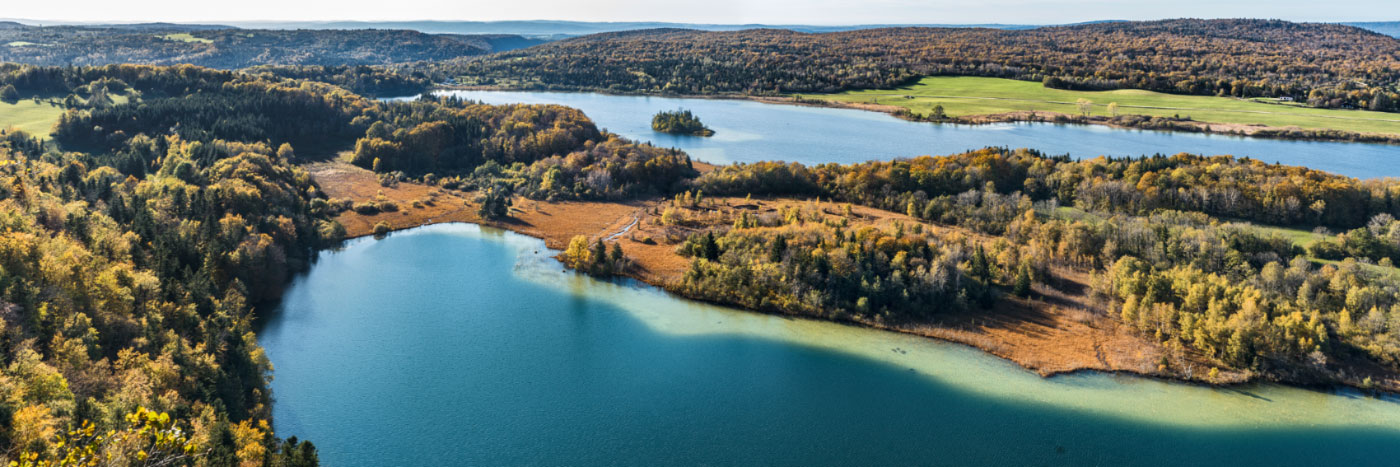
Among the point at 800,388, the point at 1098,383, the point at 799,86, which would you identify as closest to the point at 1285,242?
the point at 1098,383

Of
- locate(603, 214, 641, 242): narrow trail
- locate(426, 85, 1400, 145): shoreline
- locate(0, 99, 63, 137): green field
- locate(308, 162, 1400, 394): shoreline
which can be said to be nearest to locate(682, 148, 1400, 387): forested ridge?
locate(308, 162, 1400, 394): shoreline

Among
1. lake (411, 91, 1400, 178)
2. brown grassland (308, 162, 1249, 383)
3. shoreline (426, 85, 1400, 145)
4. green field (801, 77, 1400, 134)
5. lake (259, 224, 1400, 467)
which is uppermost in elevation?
green field (801, 77, 1400, 134)

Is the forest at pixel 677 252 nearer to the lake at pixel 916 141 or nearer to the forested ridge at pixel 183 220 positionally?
the forested ridge at pixel 183 220

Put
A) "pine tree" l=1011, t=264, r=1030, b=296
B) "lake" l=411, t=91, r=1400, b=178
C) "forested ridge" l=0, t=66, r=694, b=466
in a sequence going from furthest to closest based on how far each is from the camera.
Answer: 1. "lake" l=411, t=91, r=1400, b=178
2. "pine tree" l=1011, t=264, r=1030, b=296
3. "forested ridge" l=0, t=66, r=694, b=466

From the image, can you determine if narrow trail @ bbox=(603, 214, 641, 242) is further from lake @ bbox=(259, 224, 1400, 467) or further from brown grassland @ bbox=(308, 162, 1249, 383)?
lake @ bbox=(259, 224, 1400, 467)

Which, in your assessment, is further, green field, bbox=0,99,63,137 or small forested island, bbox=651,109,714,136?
small forested island, bbox=651,109,714,136

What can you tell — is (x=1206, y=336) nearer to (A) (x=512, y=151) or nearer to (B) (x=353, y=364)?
(B) (x=353, y=364)

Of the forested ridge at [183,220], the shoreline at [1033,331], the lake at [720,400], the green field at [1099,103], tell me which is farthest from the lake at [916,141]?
the lake at [720,400]
